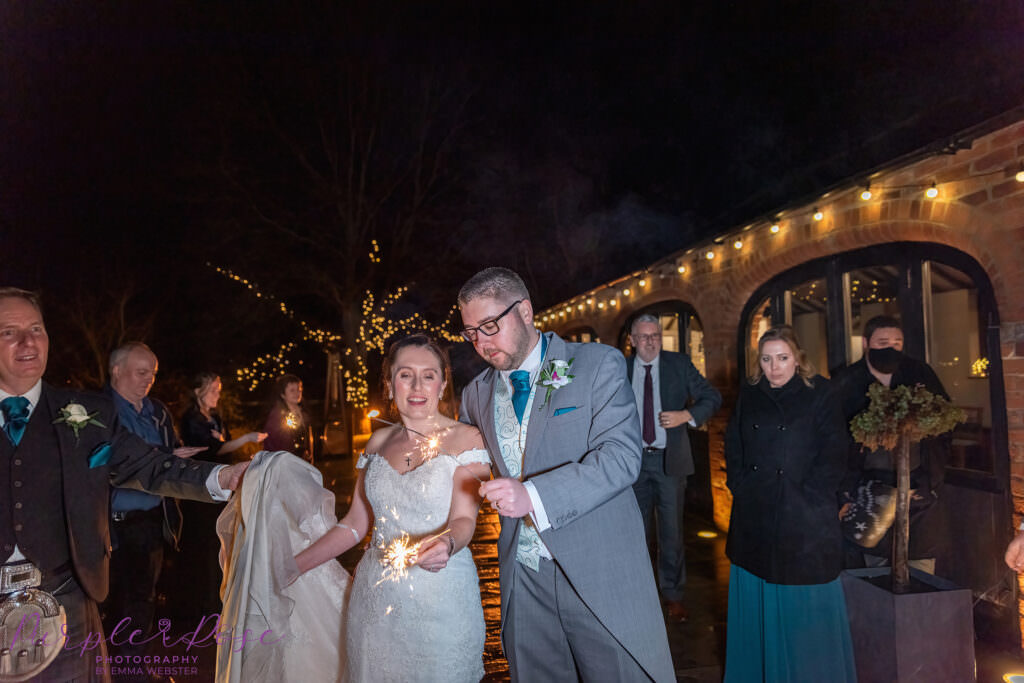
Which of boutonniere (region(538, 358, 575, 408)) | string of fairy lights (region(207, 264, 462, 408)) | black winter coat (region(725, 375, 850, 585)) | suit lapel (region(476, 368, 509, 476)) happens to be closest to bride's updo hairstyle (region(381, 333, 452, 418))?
suit lapel (region(476, 368, 509, 476))

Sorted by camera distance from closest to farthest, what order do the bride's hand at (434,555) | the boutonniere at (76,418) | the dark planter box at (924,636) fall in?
the bride's hand at (434,555) → the boutonniere at (76,418) → the dark planter box at (924,636)

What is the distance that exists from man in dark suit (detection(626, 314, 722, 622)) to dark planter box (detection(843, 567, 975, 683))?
174 centimetres

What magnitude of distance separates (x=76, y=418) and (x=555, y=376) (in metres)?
2.36

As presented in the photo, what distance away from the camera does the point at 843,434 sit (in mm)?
3598

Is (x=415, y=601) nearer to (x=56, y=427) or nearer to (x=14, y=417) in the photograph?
(x=56, y=427)

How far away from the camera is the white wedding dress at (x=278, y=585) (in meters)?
2.79

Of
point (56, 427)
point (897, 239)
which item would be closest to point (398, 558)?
point (56, 427)

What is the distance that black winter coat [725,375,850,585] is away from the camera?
134 inches

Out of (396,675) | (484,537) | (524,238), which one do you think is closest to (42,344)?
(396,675)

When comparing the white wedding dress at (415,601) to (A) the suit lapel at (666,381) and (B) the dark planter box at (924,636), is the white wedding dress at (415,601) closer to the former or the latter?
(B) the dark planter box at (924,636)

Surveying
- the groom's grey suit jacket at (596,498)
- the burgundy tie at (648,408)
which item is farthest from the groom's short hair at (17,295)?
the burgundy tie at (648,408)

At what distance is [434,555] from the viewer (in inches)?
93.0

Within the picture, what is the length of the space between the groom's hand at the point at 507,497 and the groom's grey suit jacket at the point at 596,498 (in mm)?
81

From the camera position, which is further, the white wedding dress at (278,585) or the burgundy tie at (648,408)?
the burgundy tie at (648,408)
